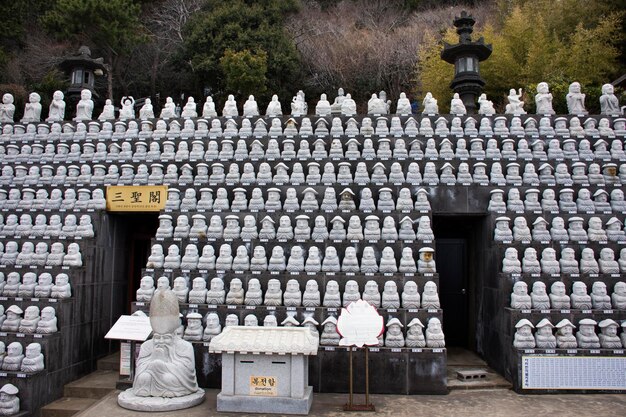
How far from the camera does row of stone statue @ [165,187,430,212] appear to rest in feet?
35.5

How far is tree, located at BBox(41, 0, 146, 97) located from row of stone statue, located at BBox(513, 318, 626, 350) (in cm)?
1984

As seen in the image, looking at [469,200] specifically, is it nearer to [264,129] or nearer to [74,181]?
[264,129]

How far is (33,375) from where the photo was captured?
27.7 ft

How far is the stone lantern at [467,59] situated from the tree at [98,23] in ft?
45.1

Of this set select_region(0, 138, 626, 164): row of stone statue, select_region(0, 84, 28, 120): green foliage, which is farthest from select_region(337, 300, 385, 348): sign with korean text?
select_region(0, 84, 28, 120): green foliage

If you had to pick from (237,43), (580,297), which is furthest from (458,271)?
(237,43)

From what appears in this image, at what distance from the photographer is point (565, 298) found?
9.00 m

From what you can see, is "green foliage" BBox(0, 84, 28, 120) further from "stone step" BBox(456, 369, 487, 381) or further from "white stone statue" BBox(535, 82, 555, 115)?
"stone step" BBox(456, 369, 487, 381)

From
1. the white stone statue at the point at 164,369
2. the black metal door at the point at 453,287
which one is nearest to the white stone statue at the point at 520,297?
the black metal door at the point at 453,287

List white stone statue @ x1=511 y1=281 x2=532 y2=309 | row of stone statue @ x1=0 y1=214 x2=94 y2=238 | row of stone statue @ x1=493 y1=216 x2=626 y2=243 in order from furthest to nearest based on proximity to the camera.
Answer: row of stone statue @ x1=0 y1=214 x2=94 y2=238 → row of stone statue @ x1=493 y1=216 x2=626 y2=243 → white stone statue @ x1=511 y1=281 x2=532 y2=309

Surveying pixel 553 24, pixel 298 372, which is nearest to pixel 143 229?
pixel 298 372

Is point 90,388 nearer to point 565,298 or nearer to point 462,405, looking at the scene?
point 462,405

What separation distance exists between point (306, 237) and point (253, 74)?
518 inches

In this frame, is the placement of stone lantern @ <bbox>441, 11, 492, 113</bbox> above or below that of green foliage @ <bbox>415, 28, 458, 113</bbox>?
below
